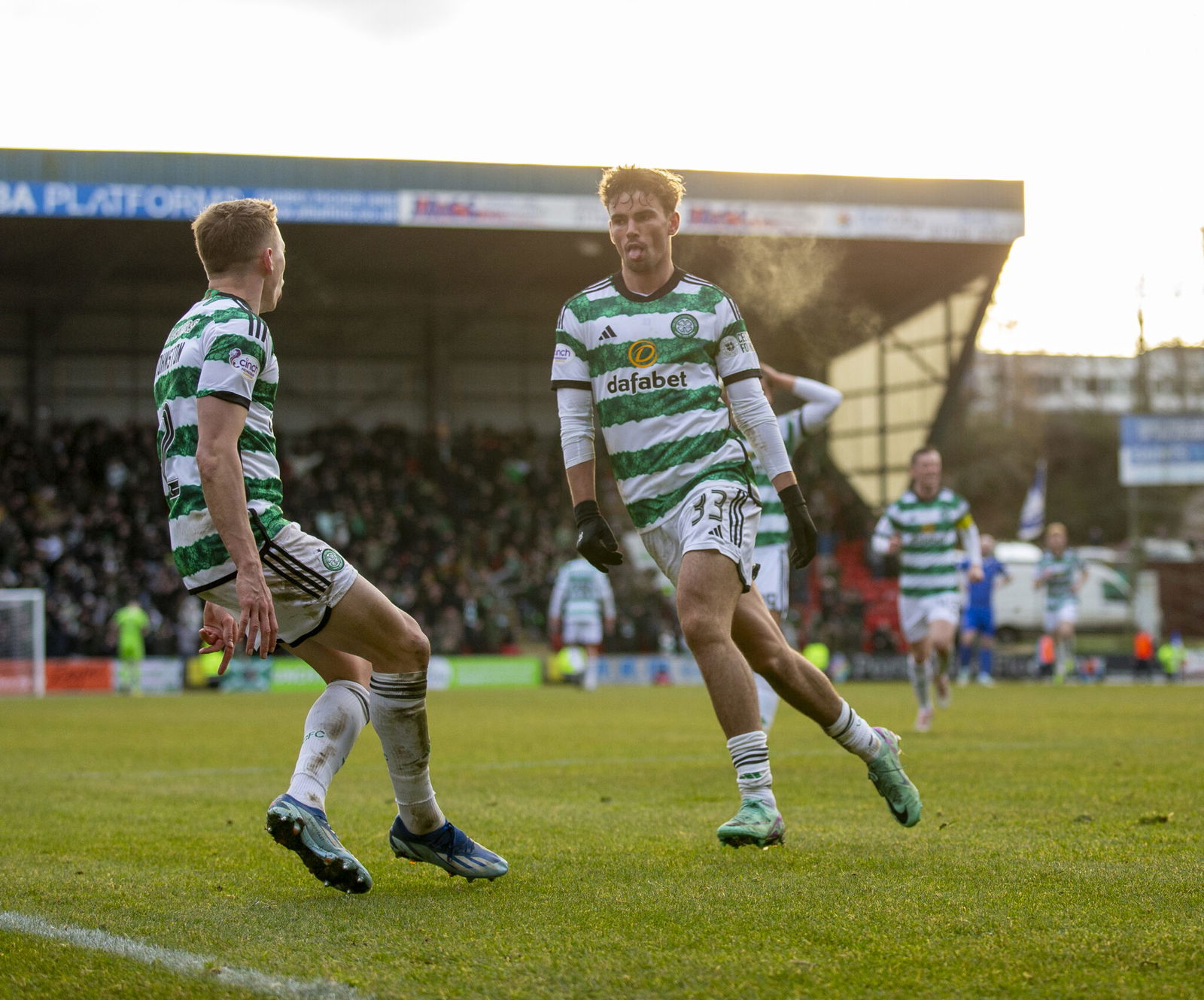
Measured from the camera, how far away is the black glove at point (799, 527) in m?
5.06

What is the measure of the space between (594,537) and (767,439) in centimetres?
71

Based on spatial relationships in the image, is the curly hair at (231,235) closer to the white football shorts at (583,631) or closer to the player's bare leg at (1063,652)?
the white football shorts at (583,631)

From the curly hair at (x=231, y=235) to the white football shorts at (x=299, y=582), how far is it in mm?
787

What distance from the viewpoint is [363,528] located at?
3134 cm

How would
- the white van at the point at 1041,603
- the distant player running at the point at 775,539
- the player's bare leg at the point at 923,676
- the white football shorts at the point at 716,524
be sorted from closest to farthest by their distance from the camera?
the white football shorts at the point at 716,524 < the distant player running at the point at 775,539 < the player's bare leg at the point at 923,676 < the white van at the point at 1041,603

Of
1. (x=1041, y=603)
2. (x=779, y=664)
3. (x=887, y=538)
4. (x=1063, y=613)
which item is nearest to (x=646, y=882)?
(x=779, y=664)

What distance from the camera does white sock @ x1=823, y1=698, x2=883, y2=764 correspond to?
5254 mm

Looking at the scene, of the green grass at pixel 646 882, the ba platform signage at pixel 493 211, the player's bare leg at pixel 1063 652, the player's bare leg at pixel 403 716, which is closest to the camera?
the green grass at pixel 646 882

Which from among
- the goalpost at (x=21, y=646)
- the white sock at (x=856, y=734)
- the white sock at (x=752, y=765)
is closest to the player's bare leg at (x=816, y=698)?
the white sock at (x=856, y=734)

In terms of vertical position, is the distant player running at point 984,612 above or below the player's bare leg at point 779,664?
below

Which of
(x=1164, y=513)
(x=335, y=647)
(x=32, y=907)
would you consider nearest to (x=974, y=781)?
(x=335, y=647)

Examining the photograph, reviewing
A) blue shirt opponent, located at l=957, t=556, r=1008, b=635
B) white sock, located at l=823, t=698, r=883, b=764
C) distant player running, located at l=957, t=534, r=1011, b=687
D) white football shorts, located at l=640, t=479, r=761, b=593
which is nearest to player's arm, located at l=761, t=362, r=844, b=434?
white football shorts, located at l=640, t=479, r=761, b=593

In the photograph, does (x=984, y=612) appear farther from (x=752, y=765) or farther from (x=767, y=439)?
(x=752, y=765)

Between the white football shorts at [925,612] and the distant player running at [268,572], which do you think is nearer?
the distant player running at [268,572]
